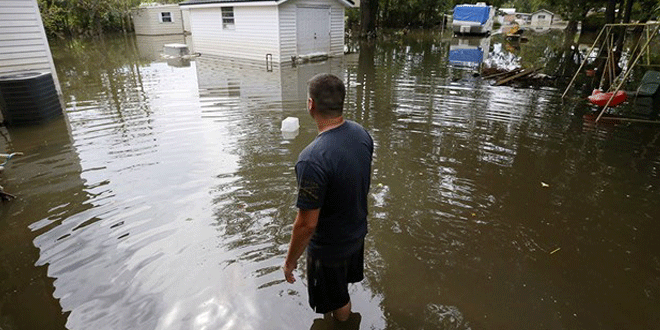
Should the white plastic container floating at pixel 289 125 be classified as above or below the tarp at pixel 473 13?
below

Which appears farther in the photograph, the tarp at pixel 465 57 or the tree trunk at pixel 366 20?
the tree trunk at pixel 366 20

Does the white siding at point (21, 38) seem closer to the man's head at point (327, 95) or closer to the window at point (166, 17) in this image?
the man's head at point (327, 95)

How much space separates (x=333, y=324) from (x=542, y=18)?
65.4 meters

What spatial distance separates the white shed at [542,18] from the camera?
2159 inches

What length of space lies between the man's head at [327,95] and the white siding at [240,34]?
1543 cm

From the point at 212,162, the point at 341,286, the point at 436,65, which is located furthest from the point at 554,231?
the point at 436,65

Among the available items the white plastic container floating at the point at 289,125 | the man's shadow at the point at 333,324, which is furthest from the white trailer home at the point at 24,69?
the man's shadow at the point at 333,324

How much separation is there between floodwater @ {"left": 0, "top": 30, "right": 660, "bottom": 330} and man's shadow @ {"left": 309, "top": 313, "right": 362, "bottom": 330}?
0.01 meters

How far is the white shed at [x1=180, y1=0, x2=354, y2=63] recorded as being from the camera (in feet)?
54.9

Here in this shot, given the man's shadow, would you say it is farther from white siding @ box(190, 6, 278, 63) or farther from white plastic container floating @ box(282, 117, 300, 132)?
white siding @ box(190, 6, 278, 63)

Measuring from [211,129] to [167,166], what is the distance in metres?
1.91

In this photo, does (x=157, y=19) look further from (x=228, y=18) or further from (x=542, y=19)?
(x=542, y=19)

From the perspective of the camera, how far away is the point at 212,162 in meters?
6.09

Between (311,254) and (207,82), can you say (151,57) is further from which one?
(311,254)
